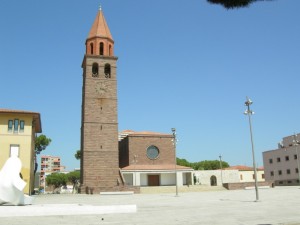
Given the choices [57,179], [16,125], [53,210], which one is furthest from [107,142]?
[57,179]

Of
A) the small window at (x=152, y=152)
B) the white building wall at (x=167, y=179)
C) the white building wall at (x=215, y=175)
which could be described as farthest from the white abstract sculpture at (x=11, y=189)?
the white building wall at (x=215, y=175)

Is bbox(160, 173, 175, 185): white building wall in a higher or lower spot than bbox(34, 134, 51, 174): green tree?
lower

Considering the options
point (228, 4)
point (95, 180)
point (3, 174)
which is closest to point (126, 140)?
point (95, 180)

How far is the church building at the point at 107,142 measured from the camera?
3991cm

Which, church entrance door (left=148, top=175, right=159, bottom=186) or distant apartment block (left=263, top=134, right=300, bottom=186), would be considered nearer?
church entrance door (left=148, top=175, right=159, bottom=186)

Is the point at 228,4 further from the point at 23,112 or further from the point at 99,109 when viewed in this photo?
the point at 99,109

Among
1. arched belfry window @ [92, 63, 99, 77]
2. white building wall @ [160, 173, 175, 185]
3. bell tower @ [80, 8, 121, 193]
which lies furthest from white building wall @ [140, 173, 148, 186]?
arched belfry window @ [92, 63, 99, 77]

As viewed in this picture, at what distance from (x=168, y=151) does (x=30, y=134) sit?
2094cm

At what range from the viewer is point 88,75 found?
1694 inches

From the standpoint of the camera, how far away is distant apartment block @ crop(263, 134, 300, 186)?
59.8 m

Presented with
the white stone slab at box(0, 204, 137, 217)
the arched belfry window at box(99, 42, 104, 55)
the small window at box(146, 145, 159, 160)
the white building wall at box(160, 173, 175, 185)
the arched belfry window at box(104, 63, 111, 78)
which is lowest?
the white stone slab at box(0, 204, 137, 217)

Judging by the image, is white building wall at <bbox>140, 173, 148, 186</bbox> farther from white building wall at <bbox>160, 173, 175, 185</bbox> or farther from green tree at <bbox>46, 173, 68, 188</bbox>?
green tree at <bbox>46, 173, 68, 188</bbox>

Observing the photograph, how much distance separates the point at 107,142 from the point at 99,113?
12.6 feet

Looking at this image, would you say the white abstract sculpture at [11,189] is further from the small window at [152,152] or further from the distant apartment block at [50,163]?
the distant apartment block at [50,163]
